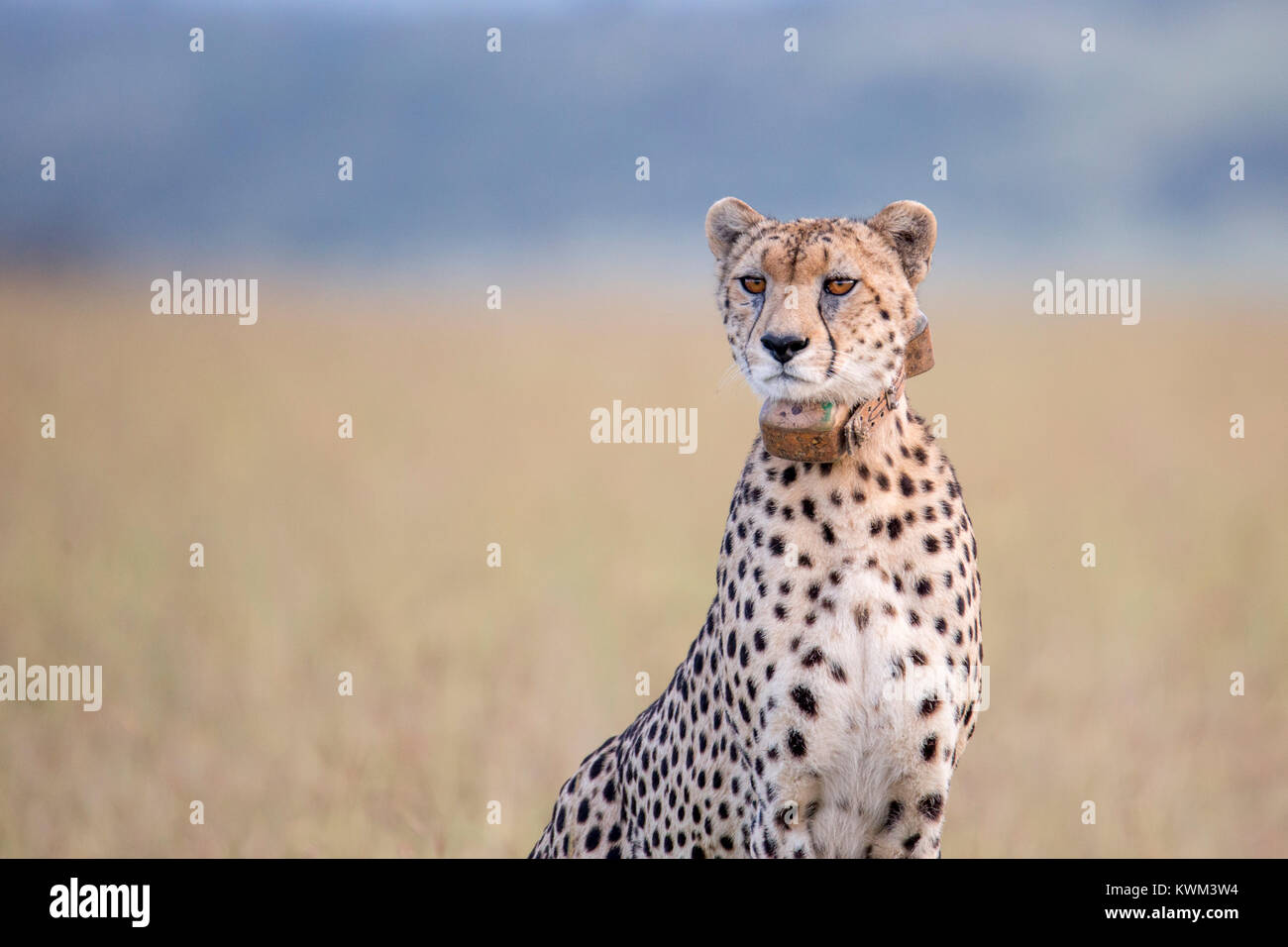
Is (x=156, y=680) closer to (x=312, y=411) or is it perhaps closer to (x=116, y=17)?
(x=312, y=411)

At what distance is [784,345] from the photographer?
3537 mm

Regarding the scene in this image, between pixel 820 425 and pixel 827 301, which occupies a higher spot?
pixel 827 301

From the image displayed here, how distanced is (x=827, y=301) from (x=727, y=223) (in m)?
0.54

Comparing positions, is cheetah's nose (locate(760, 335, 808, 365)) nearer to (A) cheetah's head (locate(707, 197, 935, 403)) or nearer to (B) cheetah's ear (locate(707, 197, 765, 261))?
(A) cheetah's head (locate(707, 197, 935, 403))

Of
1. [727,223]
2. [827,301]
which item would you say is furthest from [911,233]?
[727,223]

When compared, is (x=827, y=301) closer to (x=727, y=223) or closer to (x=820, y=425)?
(x=820, y=425)

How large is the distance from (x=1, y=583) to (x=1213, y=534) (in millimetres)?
9293

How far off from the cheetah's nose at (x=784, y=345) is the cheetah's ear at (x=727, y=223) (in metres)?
0.57

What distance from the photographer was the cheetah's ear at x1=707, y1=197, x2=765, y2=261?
4.01 metres

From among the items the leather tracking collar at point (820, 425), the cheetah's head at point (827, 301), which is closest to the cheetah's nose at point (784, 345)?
the cheetah's head at point (827, 301)

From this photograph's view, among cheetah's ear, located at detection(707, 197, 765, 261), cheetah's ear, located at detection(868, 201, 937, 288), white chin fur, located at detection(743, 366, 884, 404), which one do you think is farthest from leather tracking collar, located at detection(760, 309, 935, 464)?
cheetah's ear, located at detection(707, 197, 765, 261)

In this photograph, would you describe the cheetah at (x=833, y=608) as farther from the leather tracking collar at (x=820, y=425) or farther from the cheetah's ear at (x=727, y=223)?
the cheetah's ear at (x=727, y=223)

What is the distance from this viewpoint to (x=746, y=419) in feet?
55.5
